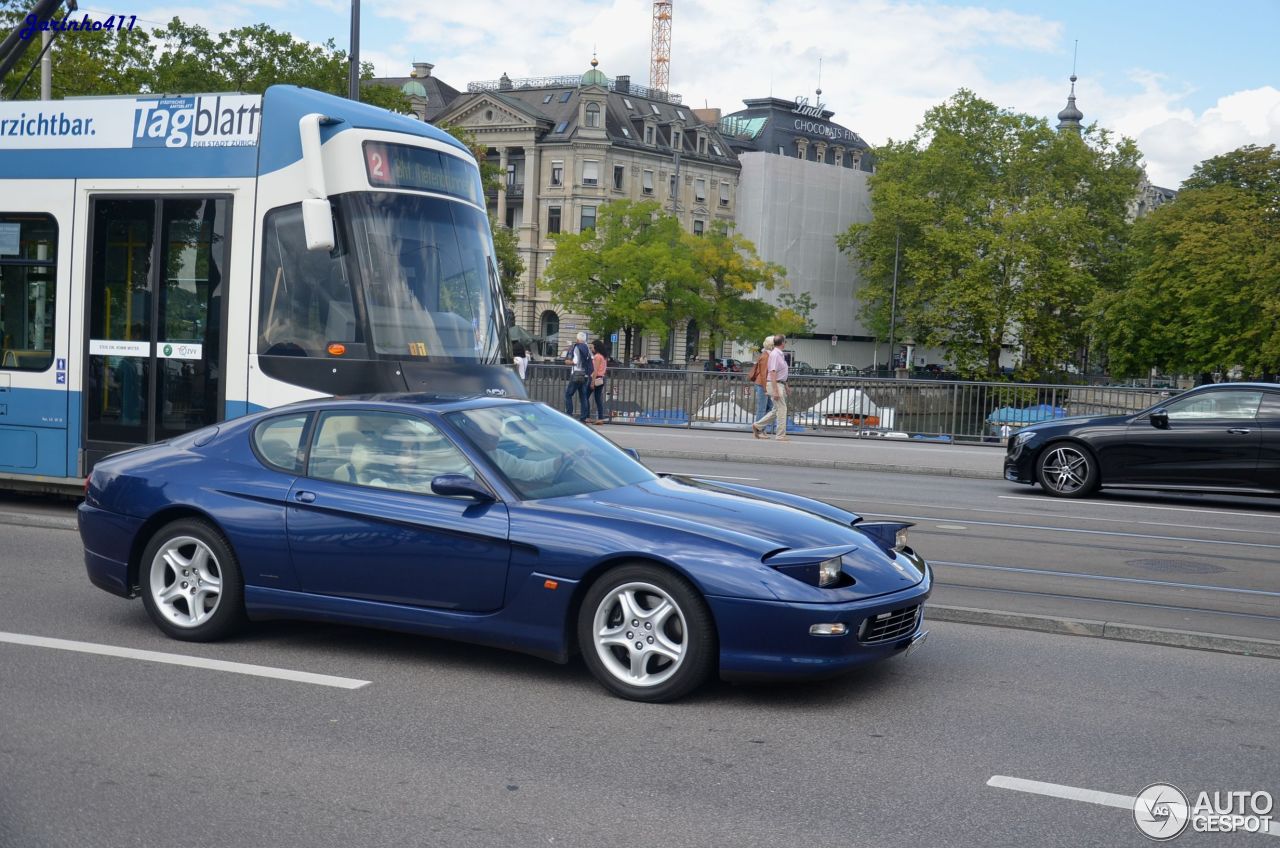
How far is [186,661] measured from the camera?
22.5 ft

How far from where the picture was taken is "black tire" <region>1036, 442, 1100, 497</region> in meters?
16.3

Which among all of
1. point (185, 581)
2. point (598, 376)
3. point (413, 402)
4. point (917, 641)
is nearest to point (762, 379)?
point (598, 376)

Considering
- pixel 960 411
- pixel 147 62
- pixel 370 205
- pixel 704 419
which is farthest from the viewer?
pixel 147 62

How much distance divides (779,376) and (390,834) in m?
21.2

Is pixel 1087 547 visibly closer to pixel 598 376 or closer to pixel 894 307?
pixel 598 376

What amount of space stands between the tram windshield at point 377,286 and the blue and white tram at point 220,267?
1 cm

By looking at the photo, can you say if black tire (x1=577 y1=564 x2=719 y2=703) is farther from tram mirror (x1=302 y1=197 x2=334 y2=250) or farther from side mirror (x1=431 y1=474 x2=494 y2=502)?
tram mirror (x1=302 y1=197 x2=334 y2=250)

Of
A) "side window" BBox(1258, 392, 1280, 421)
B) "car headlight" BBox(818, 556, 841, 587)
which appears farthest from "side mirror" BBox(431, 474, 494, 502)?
"side window" BBox(1258, 392, 1280, 421)

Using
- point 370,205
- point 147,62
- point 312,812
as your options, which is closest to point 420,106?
point 147,62

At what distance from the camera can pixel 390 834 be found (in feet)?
14.9

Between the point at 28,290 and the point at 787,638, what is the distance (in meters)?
8.65

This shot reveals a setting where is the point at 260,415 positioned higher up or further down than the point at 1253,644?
higher up

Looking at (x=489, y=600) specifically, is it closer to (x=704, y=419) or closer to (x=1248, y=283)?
(x=704, y=419)

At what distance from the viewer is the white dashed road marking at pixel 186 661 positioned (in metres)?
6.52
